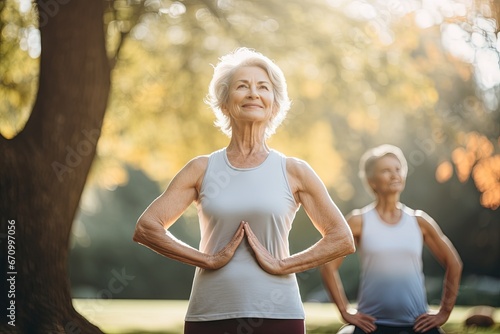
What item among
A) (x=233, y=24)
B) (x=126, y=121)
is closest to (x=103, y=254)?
(x=126, y=121)

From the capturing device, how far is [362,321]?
4.28 m

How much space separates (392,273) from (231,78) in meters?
1.79

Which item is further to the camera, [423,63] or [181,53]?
[181,53]

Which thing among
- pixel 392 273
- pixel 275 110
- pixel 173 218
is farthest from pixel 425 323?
pixel 173 218

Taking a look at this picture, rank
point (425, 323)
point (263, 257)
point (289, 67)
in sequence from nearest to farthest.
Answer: point (263, 257), point (425, 323), point (289, 67)

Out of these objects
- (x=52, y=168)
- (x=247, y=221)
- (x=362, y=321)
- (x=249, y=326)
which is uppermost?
(x=247, y=221)

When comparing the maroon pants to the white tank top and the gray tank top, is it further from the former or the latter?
the white tank top

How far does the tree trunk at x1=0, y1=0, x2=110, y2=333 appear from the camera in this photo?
22.0 feet

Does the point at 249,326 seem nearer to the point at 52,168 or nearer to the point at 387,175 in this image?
the point at 387,175

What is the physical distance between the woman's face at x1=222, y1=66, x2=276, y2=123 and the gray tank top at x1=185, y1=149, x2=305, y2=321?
21 cm

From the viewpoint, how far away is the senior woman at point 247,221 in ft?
8.83

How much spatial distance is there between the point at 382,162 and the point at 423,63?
18.2ft

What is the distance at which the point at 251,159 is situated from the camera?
2.89m

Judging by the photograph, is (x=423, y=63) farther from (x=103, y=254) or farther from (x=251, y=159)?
(x=103, y=254)
